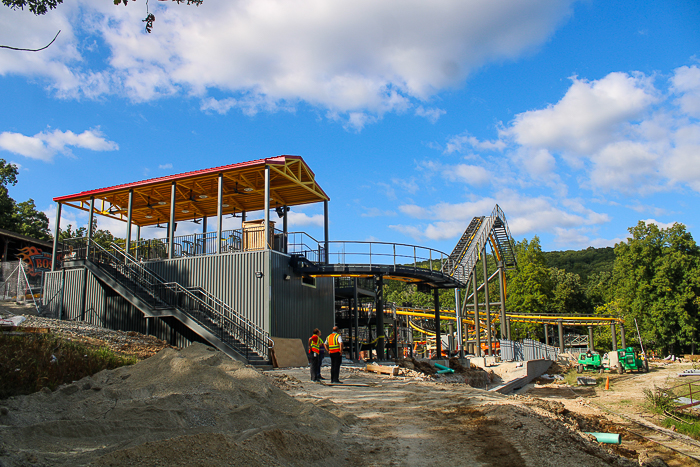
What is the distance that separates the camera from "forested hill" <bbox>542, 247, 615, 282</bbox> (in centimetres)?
10431

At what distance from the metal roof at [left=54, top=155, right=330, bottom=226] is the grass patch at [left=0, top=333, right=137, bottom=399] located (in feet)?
36.6

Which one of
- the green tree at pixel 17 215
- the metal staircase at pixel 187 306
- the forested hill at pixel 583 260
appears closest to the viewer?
the metal staircase at pixel 187 306

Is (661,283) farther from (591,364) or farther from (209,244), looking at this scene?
(209,244)

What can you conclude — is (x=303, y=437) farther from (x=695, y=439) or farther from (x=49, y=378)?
(x=695, y=439)

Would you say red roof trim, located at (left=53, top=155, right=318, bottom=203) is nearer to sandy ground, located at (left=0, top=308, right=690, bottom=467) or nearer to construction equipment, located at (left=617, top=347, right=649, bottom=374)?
sandy ground, located at (left=0, top=308, right=690, bottom=467)

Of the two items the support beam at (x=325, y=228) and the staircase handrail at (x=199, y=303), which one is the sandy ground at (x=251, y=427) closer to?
the staircase handrail at (x=199, y=303)

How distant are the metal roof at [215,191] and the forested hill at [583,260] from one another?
90508mm

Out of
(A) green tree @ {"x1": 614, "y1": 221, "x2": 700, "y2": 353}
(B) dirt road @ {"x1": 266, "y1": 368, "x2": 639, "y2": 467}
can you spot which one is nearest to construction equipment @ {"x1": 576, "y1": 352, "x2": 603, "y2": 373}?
(A) green tree @ {"x1": 614, "y1": 221, "x2": 700, "y2": 353}

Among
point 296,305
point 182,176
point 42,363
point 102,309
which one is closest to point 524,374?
point 296,305

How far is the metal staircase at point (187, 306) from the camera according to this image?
17812mm

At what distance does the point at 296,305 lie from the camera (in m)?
20.8

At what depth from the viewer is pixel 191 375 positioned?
30.9 ft

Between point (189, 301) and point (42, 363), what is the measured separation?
436 inches

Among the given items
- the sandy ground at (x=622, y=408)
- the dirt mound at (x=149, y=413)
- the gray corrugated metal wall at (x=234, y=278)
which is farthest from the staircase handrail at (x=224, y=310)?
the sandy ground at (x=622, y=408)
